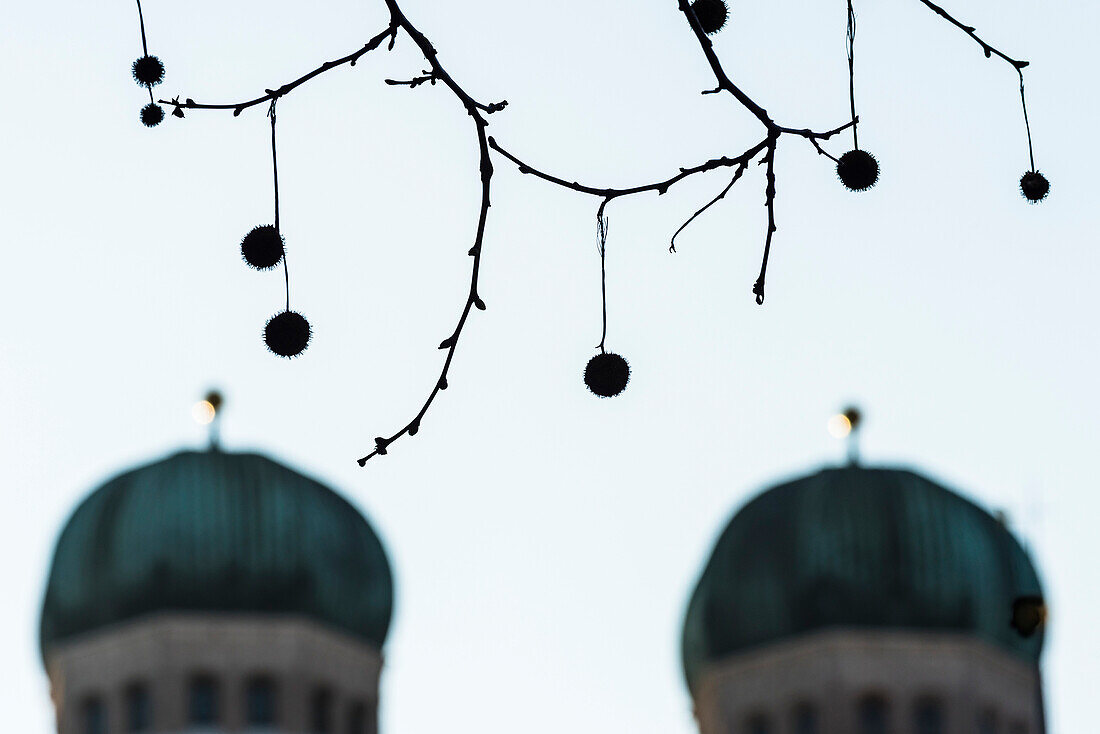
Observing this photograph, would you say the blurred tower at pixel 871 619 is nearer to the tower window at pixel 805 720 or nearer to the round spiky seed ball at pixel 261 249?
the tower window at pixel 805 720

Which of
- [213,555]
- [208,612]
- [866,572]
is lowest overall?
[208,612]

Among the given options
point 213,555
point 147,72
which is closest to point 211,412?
point 213,555

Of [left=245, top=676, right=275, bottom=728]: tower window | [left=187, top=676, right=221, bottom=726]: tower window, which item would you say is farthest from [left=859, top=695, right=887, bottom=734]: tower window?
[left=187, top=676, right=221, bottom=726]: tower window

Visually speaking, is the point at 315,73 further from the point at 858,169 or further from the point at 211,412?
the point at 211,412

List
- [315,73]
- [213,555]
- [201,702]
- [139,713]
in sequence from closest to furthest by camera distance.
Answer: [315,73] → [213,555] → [139,713] → [201,702]

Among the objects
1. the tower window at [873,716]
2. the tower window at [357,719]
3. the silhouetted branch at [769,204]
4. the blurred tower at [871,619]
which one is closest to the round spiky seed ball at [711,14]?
the silhouetted branch at [769,204]

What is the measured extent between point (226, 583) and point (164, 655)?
5.26ft

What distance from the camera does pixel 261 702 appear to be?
4869cm

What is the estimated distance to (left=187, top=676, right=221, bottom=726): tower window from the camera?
48.1m

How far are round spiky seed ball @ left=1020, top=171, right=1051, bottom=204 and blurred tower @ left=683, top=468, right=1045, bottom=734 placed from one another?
1675 inches

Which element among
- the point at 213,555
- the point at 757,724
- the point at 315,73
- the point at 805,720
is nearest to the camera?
the point at 315,73

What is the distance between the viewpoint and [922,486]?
5053cm

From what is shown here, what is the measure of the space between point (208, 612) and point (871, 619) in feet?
37.8

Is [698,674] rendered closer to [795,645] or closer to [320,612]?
[795,645]
